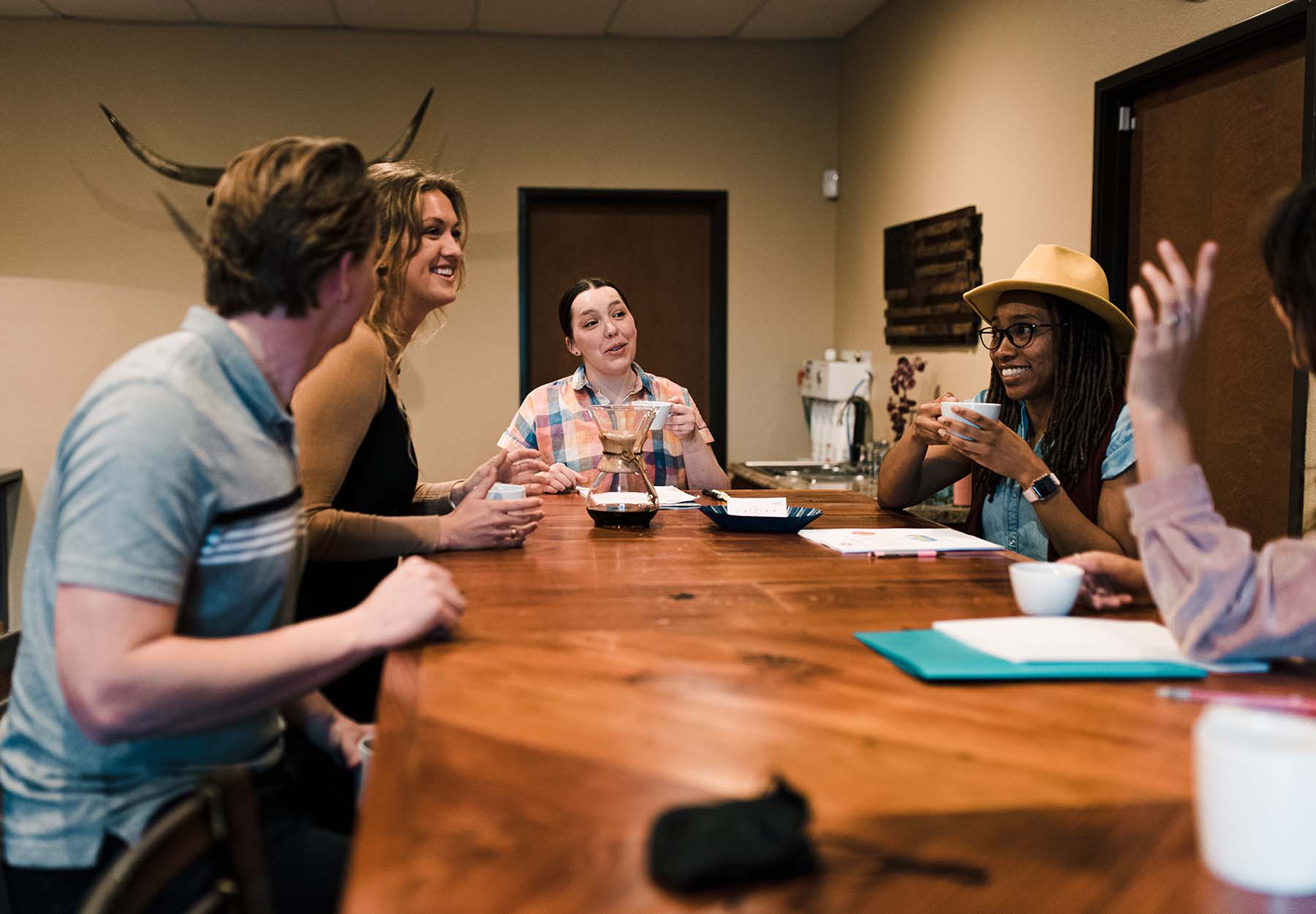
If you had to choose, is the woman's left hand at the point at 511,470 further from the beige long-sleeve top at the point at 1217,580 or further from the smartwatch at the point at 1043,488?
the beige long-sleeve top at the point at 1217,580

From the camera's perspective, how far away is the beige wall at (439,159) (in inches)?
199

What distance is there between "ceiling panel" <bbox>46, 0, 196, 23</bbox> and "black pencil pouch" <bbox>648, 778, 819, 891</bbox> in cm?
503

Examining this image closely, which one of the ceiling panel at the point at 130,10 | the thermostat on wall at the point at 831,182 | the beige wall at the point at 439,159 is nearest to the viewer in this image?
the ceiling panel at the point at 130,10

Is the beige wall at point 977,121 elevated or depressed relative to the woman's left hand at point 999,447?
elevated

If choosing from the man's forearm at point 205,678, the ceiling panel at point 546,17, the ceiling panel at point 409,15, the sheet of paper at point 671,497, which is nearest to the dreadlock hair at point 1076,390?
the sheet of paper at point 671,497

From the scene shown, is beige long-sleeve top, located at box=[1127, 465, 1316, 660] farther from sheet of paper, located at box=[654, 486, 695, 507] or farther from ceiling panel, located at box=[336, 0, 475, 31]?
ceiling panel, located at box=[336, 0, 475, 31]

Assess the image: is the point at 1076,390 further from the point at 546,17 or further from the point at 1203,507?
the point at 546,17

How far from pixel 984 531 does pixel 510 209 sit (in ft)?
11.6

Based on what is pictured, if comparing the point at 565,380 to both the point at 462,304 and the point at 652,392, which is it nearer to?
the point at 652,392

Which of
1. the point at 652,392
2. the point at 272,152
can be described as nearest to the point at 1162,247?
the point at 272,152

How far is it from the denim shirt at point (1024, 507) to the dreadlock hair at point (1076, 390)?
3cm

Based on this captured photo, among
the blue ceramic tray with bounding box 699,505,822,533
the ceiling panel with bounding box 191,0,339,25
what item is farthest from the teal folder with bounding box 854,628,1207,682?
the ceiling panel with bounding box 191,0,339,25

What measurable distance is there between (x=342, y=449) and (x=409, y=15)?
375 centimetres

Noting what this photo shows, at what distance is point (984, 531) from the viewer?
2.45m
